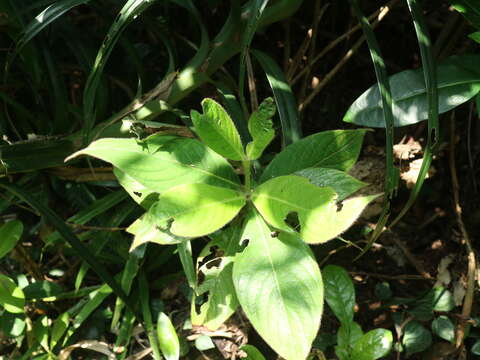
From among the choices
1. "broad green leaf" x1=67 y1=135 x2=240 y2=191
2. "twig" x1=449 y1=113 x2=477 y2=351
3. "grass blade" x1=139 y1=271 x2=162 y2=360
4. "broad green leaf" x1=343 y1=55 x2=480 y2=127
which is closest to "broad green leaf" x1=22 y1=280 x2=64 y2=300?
"grass blade" x1=139 y1=271 x2=162 y2=360

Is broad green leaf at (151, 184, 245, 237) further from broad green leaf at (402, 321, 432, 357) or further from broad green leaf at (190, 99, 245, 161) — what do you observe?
broad green leaf at (402, 321, 432, 357)

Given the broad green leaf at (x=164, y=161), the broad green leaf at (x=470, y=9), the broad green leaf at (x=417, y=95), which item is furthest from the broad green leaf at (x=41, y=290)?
the broad green leaf at (x=470, y=9)

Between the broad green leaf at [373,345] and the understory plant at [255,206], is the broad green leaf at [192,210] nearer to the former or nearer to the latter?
the understory plant at [255,206]

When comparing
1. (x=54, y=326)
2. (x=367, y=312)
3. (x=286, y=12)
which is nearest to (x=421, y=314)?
(x=367, y=312)

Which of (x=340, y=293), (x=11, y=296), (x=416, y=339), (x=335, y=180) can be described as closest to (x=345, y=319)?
(x=340, y=293)

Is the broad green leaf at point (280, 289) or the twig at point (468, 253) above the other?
the broad green leaf at point (280, 289)

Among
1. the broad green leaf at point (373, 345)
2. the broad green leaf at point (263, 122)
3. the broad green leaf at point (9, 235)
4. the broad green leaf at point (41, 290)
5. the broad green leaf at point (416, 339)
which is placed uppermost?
the broad green leaf at point (263, 122)
